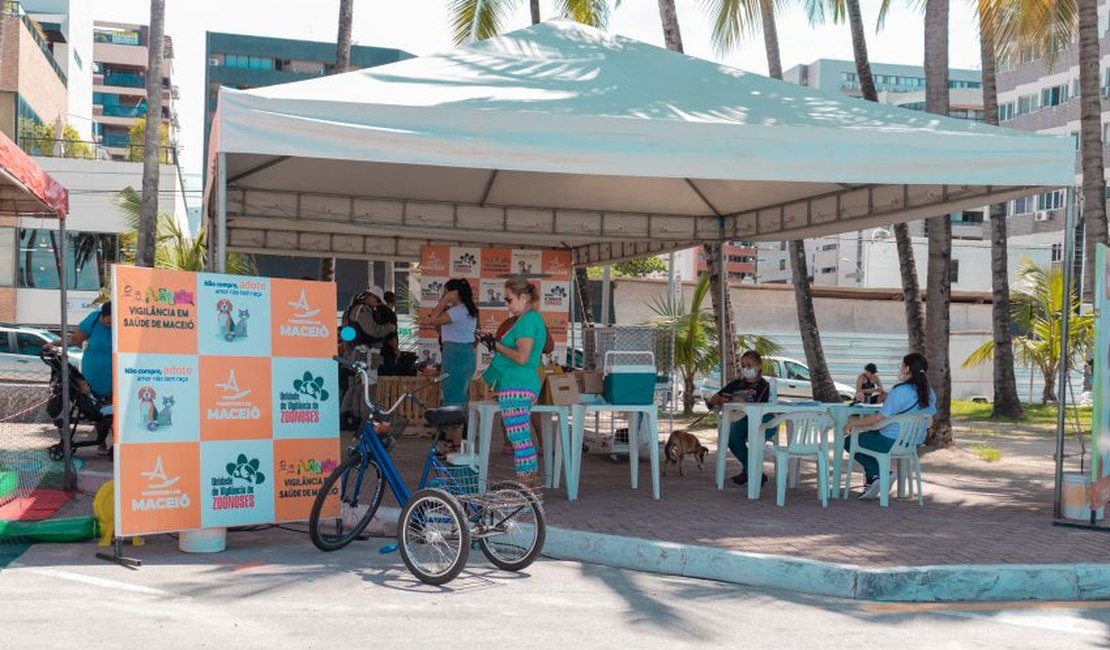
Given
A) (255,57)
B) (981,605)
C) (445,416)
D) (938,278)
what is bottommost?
(981,605)

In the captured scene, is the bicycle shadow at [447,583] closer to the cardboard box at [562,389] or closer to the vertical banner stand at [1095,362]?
the cardboard box at [562,389]

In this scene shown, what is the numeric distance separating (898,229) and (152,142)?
1161 cm

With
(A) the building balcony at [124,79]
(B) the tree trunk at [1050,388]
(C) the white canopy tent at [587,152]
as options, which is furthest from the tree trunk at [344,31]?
(A) the building balcony at [124,79]

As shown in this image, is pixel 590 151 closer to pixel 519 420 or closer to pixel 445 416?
pixel 519 420

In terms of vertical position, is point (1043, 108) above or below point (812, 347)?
above

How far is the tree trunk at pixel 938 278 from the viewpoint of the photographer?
14727 millimetres

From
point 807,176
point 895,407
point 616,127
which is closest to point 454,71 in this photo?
point 616,127

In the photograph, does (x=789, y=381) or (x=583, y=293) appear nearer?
(x=583, y=293)

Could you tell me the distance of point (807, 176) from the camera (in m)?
9.43

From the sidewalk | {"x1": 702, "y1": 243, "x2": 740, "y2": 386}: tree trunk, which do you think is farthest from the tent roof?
the sidewalk

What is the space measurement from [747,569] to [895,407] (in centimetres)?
308

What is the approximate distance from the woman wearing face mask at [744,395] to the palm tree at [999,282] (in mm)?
10508

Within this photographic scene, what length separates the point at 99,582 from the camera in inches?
270

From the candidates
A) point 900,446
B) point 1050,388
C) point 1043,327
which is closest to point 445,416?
point 900,446
